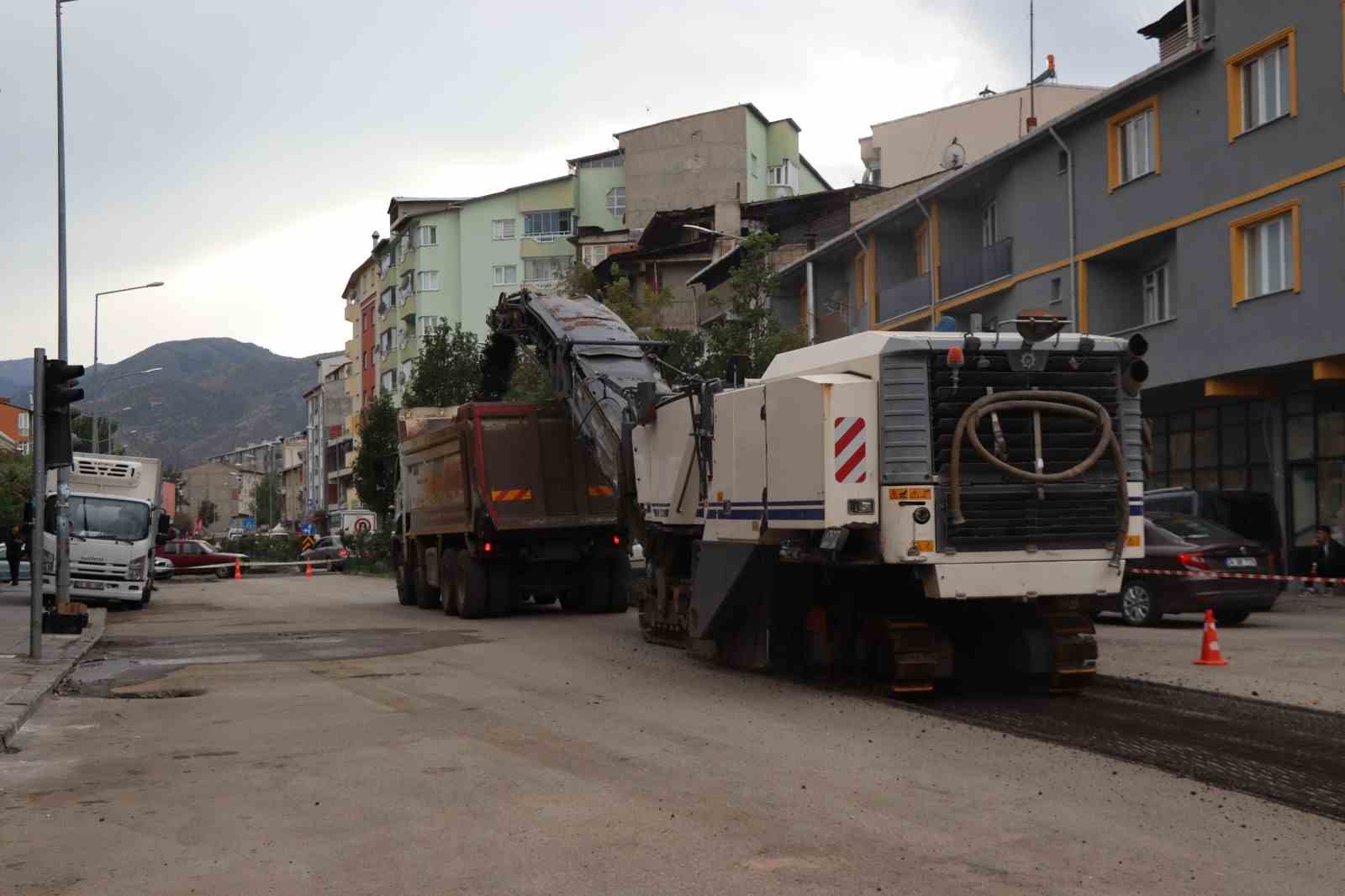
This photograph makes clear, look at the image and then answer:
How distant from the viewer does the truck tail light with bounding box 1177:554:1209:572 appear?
1855 centimetres

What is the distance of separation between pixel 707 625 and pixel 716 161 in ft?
188

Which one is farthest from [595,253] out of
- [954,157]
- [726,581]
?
[726,581]

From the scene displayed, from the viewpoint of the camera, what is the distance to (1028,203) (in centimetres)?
3169

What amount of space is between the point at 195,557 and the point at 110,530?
22279 mm

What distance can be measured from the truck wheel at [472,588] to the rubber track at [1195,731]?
11905 millimetres

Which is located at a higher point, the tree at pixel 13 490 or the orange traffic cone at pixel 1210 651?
the tree at pixel 13 490

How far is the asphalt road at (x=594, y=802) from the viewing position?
6133 mm

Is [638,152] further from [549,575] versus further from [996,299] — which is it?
[549,575]

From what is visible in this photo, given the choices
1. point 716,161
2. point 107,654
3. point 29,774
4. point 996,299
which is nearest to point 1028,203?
point 996,299

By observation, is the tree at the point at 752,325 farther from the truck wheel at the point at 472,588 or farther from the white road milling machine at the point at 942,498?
the white road milling machine at the point at 942,498

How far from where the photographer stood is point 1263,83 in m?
24.9

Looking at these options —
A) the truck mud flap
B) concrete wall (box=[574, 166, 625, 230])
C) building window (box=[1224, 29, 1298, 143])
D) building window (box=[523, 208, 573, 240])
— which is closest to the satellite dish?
building window (box=[1224, 29, 1298, 143])

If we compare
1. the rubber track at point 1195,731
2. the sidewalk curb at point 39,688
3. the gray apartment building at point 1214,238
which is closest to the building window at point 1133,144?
the gray apartment building at point 1214,238

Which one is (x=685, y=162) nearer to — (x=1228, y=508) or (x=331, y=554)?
(x=331, y=554)
